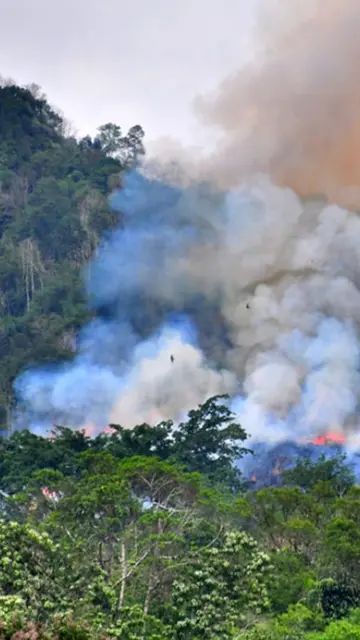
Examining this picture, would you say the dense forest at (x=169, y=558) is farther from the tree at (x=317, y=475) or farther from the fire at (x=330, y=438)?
the fire at (x=330, y=438)

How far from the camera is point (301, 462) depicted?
144 feet

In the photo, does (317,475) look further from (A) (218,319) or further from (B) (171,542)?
(A) (218,319)

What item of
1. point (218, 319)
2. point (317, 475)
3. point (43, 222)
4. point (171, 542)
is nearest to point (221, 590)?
point (171, 542)

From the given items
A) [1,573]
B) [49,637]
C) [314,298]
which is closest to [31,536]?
[1,573]

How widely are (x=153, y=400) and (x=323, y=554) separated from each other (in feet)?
94.4

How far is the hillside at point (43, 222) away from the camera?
60906 mm

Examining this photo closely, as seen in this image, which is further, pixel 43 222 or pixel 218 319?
pixel 43 222

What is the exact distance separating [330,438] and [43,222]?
2732 cm

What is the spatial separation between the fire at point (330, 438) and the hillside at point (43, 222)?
15.3 meters

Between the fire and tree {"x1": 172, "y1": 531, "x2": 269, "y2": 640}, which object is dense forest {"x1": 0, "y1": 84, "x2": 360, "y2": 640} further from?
the fire

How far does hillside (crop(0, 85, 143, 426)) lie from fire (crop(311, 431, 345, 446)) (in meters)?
15.3

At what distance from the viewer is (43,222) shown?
70062 millimetres

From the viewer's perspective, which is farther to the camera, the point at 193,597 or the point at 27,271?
the point at 27,271

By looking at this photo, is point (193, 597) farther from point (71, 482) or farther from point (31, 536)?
point (71, 482)
